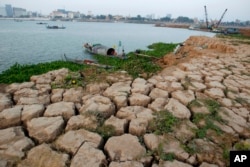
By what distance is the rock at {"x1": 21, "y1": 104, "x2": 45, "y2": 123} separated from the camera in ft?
11.6

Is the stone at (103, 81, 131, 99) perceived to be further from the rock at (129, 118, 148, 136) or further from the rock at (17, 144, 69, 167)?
the rock at (17, 144, 69, 167)

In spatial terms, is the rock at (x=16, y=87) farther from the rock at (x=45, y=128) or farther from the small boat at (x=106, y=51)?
the small boat at (x=106, y=51)

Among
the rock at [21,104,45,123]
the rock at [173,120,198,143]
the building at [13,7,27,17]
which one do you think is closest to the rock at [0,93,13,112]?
the rock at [21,104,45,123]

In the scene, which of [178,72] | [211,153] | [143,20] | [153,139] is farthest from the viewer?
[143,20]

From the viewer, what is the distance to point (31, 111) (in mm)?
3643

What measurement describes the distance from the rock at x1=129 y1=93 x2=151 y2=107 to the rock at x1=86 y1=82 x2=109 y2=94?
0.87 metres

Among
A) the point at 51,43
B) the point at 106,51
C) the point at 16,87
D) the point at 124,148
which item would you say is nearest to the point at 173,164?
the point at 124,148

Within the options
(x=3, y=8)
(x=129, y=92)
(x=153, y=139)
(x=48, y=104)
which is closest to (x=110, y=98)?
(x=129, y=92)

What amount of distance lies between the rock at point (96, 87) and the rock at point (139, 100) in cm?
87

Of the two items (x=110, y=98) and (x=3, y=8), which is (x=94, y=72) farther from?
(x=3, y=8)

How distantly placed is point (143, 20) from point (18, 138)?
523 ft

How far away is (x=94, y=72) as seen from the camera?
607 centimetres

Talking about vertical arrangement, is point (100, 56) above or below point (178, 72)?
below

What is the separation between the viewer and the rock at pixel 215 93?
443 cm
